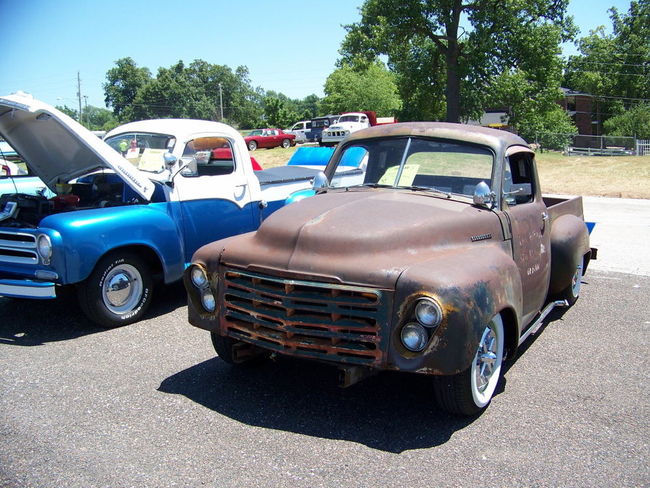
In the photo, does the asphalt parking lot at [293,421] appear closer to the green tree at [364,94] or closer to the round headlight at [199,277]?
the round headlight at [199,277]

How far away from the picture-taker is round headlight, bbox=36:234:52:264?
17.2ft

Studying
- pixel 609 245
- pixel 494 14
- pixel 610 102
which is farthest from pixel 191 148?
pixel 610 102

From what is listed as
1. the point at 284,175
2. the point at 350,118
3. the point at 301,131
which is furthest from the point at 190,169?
the point at 301,131

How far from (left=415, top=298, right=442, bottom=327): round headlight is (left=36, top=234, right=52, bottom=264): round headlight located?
354 cm

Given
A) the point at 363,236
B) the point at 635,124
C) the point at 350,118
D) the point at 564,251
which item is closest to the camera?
the point at 363,236

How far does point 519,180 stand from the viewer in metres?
5.06

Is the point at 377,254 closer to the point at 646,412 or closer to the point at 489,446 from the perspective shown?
the point at 489,446

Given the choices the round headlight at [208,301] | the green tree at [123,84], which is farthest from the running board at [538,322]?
the green tree at [123,84]

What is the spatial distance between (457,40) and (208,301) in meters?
27.9

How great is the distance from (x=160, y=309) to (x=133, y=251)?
0.79 meters

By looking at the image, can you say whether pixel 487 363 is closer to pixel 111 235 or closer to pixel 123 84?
pixel 111 235

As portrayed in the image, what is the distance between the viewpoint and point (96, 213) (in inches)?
222

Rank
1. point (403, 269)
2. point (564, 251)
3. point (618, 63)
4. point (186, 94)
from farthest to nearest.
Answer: point (186, 94) → point (618, 63) → point (564, 251) → point (403, 269)

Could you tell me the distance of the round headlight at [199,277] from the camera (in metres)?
4.13
